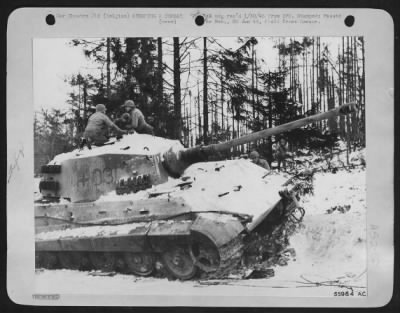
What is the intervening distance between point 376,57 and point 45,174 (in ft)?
5.89

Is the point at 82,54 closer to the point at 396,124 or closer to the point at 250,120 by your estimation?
the point at 250,120

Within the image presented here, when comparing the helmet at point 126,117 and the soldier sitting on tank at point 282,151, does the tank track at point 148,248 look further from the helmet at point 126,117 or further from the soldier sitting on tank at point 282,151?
the helmet at point 126,117

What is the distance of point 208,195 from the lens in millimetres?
2449

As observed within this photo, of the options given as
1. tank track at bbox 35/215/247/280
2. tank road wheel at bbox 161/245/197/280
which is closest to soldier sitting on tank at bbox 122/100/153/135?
tank track at bbox 35/215/247/280

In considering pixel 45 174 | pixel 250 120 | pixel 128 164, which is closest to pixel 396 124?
pixel 250 120

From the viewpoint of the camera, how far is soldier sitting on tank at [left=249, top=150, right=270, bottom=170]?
2.53 metres

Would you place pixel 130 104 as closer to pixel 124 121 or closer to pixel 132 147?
pixel 124 121

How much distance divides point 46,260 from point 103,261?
30 cm

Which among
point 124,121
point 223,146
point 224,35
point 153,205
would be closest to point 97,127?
point 124,121

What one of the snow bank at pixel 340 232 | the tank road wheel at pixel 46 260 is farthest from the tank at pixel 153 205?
the snow bank at pixel 340 232

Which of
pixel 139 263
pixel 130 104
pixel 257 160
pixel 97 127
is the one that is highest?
pixel 130 104

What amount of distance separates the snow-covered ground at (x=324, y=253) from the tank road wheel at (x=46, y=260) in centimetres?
52

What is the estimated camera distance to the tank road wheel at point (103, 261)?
8.30 feet

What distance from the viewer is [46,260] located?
2.56 m
